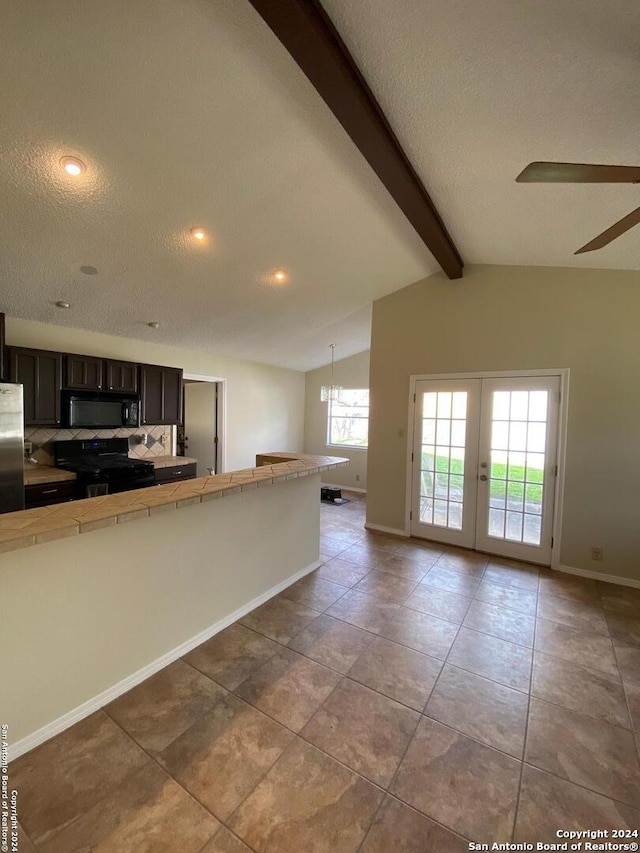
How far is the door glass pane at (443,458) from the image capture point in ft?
13.0

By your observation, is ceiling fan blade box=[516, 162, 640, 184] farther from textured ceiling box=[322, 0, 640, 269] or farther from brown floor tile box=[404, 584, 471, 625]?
brown floor tile box=[404, 584, 471, 625]

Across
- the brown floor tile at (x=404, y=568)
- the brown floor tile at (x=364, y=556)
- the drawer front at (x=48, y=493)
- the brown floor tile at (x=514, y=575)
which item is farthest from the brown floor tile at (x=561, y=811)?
the drawer front at (x=48, y=493)

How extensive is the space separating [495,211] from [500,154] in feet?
2.23

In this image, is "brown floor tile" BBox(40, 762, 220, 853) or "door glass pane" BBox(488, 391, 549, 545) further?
"door glass pane" BBox(488, 391, 549, 545)

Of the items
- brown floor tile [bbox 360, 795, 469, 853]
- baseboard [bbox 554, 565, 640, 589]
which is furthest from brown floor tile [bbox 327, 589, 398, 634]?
baseboard [bbox 554, 565, 640, 589]

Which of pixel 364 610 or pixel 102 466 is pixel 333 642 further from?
pixel 102 466

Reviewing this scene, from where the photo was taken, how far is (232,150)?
6.77 ft

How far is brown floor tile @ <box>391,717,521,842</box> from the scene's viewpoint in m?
1.28

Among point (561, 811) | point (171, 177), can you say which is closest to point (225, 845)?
point (561, 811)

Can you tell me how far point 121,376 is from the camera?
4066mm

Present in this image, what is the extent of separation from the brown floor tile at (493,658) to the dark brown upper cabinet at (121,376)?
4.20 metres

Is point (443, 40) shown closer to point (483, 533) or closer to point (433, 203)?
point (433, 203)

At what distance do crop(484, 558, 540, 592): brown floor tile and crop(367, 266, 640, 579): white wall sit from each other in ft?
1.28

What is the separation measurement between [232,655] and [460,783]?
52.7 inches
